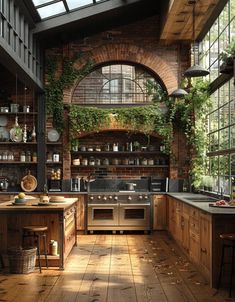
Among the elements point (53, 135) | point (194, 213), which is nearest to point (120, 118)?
point (53, 135)

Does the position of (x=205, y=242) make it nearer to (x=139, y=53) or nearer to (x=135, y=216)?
(x=135, y=216)

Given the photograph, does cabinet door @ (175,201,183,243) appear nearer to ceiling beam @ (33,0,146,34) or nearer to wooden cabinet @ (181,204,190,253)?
wooden cabinet @ (181,204,190,253)

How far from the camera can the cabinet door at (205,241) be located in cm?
629

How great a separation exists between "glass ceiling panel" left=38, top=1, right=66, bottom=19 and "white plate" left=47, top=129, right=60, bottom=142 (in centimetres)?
280

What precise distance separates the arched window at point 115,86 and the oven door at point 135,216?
2.55m

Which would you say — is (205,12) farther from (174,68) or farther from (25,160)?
(25,160)

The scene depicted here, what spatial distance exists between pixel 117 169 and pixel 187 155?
1696 mm

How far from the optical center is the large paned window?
845 centimetres

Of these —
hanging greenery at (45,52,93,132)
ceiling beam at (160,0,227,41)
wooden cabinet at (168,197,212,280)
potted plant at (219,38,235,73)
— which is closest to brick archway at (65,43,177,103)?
hanging greenery at (45,52,93,132)

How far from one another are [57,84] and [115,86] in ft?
4.58

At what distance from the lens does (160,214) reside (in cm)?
1123

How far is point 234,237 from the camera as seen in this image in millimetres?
5617

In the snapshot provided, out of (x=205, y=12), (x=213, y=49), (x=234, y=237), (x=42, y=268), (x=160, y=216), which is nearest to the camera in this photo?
(x=234, y=237)

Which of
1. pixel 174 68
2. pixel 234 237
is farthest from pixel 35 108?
pixel 234 237
